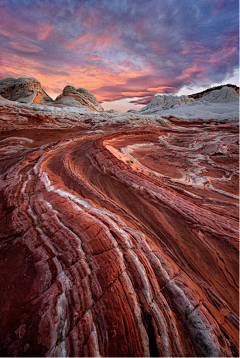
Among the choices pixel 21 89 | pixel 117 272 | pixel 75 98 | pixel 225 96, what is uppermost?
pixel 225 96

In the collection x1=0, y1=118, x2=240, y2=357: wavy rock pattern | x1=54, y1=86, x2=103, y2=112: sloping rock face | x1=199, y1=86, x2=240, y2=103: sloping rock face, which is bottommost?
x1=0, y1=118, x2=240, y2=357: wavy rock pattern

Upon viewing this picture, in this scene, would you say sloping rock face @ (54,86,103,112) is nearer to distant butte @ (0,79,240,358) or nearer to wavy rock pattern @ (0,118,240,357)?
distant butte @ (0,79,240,358)

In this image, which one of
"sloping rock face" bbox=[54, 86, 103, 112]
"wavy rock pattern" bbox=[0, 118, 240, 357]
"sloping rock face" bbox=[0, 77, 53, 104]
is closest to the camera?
"wavy rock pattern" bbox=[0, 118, 240, 357]

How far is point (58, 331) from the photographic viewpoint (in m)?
1.57

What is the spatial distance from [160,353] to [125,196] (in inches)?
137

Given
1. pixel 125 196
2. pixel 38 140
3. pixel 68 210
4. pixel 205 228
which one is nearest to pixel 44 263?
pixel 68 210

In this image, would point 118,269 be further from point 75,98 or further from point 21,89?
point 21,89

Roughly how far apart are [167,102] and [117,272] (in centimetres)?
7186

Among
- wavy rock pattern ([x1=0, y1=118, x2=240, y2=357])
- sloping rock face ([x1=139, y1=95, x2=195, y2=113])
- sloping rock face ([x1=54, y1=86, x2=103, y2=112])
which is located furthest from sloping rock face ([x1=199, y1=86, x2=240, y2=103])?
wavy rock pattern ([x1=0, y1=118, x2=240, y2=357])

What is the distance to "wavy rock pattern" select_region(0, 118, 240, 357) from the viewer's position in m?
1.62

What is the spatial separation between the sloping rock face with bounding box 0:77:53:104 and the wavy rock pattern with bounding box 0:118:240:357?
43297 millimetres

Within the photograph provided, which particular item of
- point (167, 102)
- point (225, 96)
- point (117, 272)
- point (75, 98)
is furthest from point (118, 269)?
point (225, 96)

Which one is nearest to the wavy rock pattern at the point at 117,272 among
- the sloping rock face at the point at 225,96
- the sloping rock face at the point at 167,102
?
the sloping rock face at the point at 167,102

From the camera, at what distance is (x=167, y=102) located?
62531 millimetres
